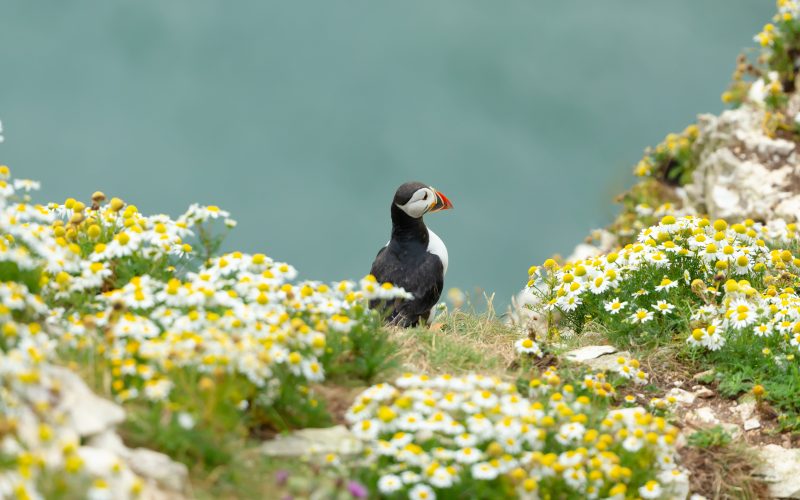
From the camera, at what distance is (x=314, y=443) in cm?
443

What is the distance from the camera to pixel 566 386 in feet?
17.4

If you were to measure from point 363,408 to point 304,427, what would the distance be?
1.18 feet

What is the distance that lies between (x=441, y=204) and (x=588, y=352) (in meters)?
1.94

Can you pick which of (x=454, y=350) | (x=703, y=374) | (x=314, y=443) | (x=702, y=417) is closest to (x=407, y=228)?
(x=454, y=350)

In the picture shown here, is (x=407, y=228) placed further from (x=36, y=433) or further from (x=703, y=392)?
(x=36, y=433)

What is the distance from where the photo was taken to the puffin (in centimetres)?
764

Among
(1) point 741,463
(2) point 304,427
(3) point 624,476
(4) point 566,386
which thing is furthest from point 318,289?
(1) point 741,463

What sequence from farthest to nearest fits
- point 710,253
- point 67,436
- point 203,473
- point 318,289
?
point 710,253, point 318,289, point 203,473, point 67,436

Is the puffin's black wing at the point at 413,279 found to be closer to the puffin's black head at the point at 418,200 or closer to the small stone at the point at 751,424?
the puffin's black head at the point at 418,200

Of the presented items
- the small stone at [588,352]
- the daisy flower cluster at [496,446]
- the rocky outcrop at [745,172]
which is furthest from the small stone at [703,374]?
the rocky outcrop at [745,172]

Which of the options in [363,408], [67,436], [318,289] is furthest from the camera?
[318,289]

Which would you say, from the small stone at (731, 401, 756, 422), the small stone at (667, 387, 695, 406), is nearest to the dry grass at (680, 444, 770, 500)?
the small stone at (731, 401, 756, 422)

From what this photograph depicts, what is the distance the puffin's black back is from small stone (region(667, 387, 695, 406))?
6.77 ft

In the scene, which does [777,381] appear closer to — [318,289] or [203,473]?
[318,289]
